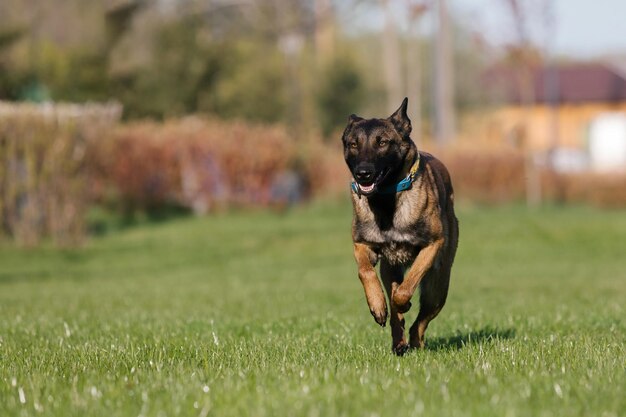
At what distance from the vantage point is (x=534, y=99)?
74875mm

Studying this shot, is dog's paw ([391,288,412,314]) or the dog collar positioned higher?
the dog collar

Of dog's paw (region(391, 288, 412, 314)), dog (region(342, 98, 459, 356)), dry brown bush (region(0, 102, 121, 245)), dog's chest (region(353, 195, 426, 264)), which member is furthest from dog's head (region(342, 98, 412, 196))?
dry brown bush (region(0, 102, 121, 245))

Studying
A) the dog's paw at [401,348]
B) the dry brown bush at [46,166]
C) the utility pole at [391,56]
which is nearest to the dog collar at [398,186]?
the dog's paw at [401,348]

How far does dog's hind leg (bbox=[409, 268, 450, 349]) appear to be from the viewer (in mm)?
8047

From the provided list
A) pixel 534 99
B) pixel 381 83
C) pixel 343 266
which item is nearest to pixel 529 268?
pixel 343 266

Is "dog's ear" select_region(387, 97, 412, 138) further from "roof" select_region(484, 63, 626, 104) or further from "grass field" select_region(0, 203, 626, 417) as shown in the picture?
"roof" select_region(484, 63, 626, 104)

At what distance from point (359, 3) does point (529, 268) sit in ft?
118

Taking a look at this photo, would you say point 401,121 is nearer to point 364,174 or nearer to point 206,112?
point 364,174

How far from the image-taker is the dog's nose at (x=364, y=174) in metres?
7.19

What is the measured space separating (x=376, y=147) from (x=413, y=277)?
3.25 ft

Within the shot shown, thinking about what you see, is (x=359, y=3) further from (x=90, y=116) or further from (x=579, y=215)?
(x=90, y=116)

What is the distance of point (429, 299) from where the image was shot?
8.05 m

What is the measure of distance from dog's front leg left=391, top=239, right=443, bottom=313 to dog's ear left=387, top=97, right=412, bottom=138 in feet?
2.90

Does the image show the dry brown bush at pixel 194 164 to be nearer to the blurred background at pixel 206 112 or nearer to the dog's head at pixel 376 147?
the blurred background at pixel 206 112
